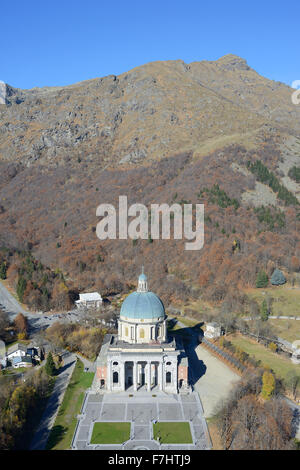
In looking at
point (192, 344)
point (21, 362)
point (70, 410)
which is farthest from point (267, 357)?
point (21, 362)

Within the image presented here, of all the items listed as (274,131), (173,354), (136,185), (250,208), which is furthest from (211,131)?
(173,354)

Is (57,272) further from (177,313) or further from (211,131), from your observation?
(211,131)

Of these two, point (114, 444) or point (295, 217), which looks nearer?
point (114, 444)

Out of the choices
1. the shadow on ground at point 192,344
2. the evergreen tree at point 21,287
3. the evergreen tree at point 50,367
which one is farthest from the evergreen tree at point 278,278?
the evergreen tree at point 50,367

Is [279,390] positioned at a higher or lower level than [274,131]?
lower

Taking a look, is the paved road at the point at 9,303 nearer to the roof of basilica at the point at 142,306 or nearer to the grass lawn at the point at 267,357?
the roof of basilica at the point at 142,306

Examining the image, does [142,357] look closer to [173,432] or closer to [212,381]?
[173,432]
